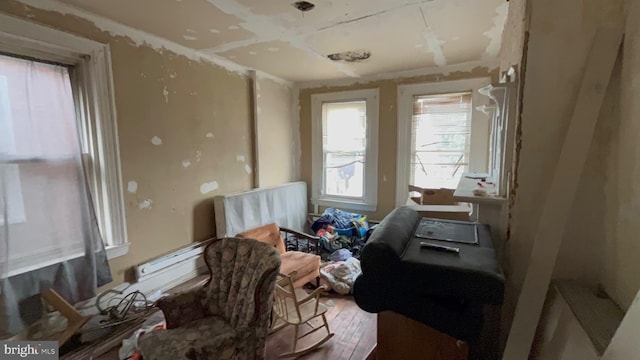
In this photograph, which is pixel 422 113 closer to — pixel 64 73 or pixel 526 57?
pixel 526 57

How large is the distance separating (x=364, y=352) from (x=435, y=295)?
1.07 metres

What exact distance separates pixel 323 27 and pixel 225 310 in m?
2.19

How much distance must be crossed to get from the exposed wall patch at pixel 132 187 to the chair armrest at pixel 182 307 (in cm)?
108

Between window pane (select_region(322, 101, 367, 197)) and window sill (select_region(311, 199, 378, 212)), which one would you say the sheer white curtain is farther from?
window pane (select_region(322, 101, 367, 197))

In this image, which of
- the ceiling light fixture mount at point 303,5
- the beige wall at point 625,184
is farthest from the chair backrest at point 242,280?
the ceiling light fixture mount at point 303,5

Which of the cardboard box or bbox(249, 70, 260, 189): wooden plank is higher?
bbox(249, 70, 260, 189): wooden plank

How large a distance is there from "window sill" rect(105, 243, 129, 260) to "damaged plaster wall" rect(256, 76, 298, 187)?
1743 mm

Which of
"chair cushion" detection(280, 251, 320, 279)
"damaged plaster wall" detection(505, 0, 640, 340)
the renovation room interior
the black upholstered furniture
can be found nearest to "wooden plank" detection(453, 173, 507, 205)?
the renovation room interior

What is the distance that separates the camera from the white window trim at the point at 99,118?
78.2 inches

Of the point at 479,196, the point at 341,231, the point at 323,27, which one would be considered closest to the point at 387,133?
the point at 341,231

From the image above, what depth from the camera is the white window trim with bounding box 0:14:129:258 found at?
1985 millimetres

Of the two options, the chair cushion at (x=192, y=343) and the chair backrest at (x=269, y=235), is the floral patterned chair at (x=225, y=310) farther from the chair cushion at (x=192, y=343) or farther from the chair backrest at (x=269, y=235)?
the chair backrest at (x=269, y=235)

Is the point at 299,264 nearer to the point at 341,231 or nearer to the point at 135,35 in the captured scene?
the point at 341,231

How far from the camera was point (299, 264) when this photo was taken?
105 inches
